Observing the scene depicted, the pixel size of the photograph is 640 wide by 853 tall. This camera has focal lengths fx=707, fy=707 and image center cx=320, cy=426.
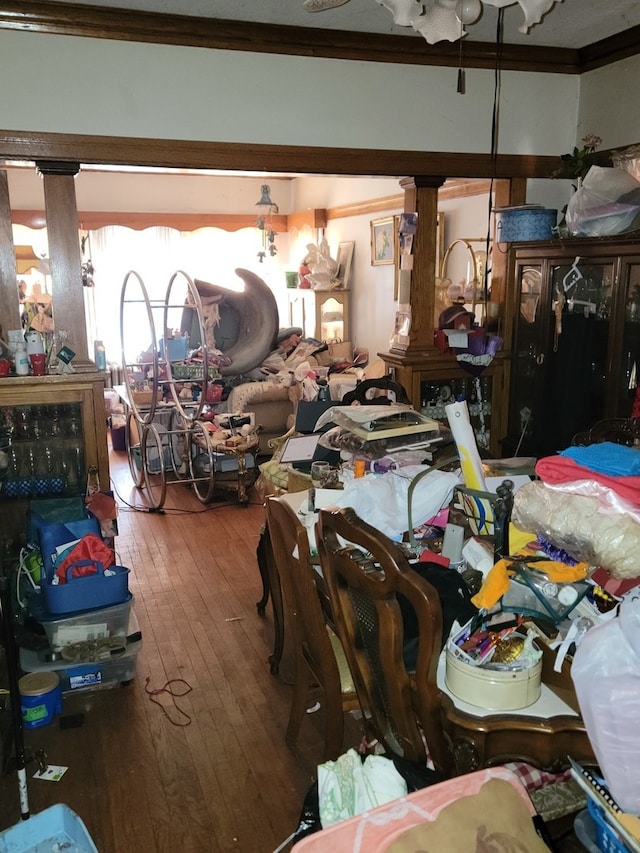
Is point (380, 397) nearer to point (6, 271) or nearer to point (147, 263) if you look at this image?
point (6, 271)

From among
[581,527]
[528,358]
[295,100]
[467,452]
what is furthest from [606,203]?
[581,527]

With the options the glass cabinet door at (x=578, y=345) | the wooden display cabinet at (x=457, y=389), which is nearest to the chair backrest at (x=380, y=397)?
the wooden display cabinet at (x=457, y=389)

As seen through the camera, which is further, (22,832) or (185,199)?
(185,199)

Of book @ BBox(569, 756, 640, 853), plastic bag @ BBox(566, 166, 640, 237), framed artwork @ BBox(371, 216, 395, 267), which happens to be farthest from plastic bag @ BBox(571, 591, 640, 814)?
framed artwork @ BBox(371, 216, 395, 267)

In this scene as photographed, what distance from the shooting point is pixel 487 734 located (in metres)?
1.37

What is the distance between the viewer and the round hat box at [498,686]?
4.52 feet

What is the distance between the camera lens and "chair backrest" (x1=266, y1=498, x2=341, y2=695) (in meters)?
2.00

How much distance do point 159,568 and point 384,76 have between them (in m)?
2.87

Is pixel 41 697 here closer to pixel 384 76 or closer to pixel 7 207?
pixel 7 207

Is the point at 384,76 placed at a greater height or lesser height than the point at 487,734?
greater

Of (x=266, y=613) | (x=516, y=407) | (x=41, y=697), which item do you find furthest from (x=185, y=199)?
(x=41, y=697)

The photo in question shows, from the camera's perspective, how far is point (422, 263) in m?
4.04

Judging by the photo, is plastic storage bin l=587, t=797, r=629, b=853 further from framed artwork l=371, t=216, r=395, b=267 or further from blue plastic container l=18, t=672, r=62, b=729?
framed artwork l=371, t=216, r=395, b=267

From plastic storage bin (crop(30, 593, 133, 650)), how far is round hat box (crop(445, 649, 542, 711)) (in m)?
1.77
